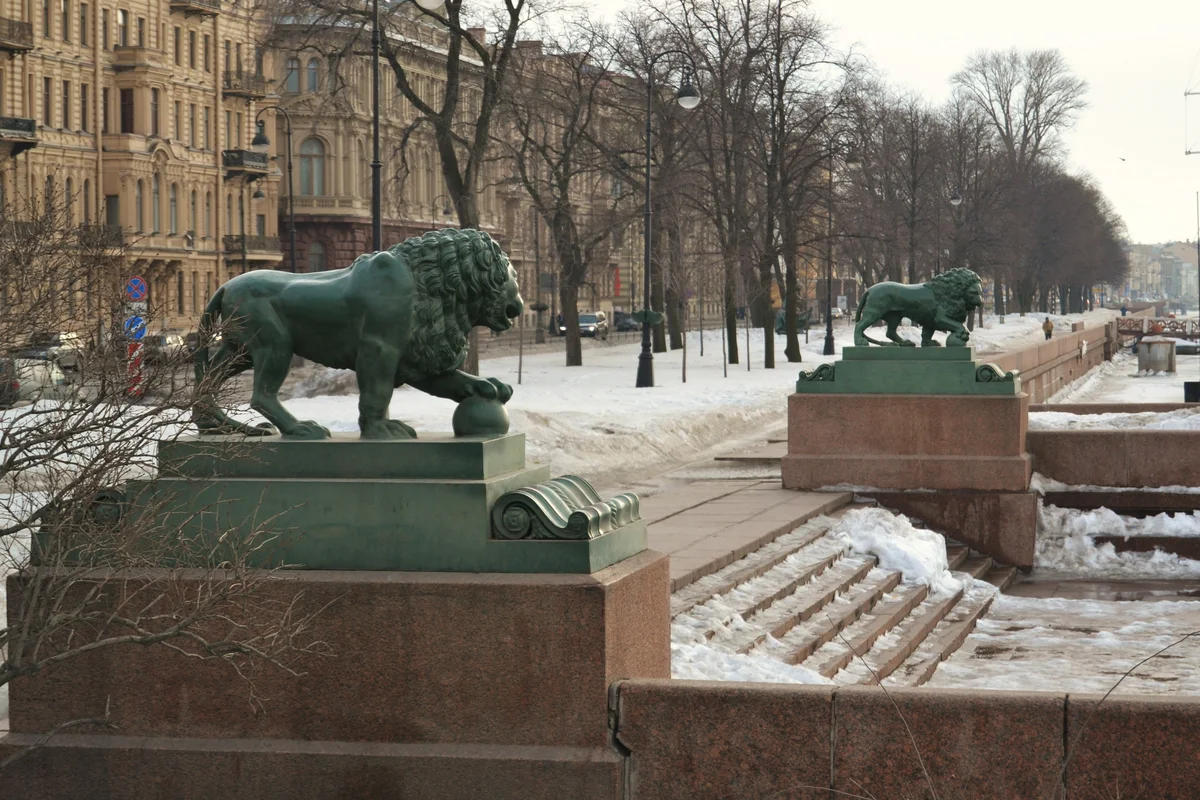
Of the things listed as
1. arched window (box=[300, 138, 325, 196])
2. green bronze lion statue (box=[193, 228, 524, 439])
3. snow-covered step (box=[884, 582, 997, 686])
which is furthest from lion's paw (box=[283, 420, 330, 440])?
arched window (box=[300, 138, 325, 196])

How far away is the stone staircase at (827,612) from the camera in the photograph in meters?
9.92

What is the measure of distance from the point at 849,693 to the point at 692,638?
119 inches

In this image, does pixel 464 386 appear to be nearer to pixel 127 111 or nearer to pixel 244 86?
pixel 127 111

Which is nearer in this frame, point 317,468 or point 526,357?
point 317,468

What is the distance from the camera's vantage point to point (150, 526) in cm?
619

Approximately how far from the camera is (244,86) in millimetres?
68250

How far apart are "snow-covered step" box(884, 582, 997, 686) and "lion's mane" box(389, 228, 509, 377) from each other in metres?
4.16

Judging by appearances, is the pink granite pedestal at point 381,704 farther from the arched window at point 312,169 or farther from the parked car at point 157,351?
Answer: the arched window at point 312,169

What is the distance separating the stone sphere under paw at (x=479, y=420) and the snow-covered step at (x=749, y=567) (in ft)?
10.3

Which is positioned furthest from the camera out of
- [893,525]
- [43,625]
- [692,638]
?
[893,525]

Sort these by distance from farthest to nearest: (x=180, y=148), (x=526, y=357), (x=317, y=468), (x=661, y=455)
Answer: (x=180, y=148) < (x=526, y=357) < (x=661, y=455) < (x=317, y=468)

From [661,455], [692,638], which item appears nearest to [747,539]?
[692,638]

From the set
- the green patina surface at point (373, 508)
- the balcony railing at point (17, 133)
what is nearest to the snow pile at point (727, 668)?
the green patina surface at point (373, 508)

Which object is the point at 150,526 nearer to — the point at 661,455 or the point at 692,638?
the point at 692,638
